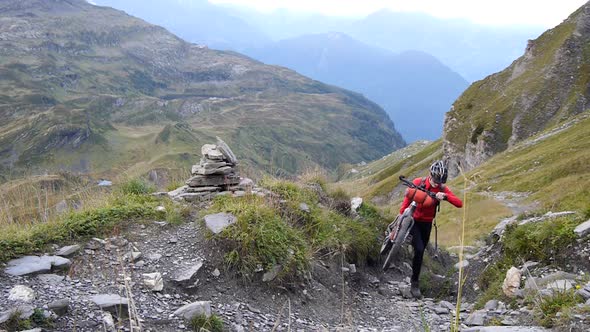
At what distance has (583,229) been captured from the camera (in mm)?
9508

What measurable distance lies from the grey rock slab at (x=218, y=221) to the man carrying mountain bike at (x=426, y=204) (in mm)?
4634

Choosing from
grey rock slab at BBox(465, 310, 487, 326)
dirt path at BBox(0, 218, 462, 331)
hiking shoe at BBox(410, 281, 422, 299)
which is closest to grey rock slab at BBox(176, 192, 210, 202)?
dirt path at BBox(0, 218, 462, 331)

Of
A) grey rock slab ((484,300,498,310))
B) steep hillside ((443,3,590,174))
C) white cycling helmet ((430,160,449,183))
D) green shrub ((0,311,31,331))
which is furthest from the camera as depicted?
steep hillside ((443,3,590,174))

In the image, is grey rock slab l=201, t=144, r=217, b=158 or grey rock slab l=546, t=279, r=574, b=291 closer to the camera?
grey rock slab l=546, t=279, r=574, b=291

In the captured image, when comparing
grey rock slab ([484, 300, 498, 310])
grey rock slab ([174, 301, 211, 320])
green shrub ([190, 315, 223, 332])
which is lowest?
grey rock slab ([484, 300, 498, 310])

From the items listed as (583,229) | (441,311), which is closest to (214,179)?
(441,311)

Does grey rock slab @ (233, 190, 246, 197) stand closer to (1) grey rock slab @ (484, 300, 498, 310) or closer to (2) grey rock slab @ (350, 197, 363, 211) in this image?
(2) grey rock slab @ (350, 197, 363, 211)

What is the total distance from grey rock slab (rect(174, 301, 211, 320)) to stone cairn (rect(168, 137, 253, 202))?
5.74 meters

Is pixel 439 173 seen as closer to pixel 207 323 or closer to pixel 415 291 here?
pixel 415 291

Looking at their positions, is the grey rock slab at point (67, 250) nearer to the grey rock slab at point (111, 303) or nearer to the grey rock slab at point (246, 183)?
the grey rock slab at point (111, 303)

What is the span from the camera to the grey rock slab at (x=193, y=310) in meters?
7.51

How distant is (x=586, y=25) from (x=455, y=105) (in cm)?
2639

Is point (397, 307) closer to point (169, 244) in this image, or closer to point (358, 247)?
point (358, 247)

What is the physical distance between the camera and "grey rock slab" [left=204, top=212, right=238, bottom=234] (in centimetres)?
993
